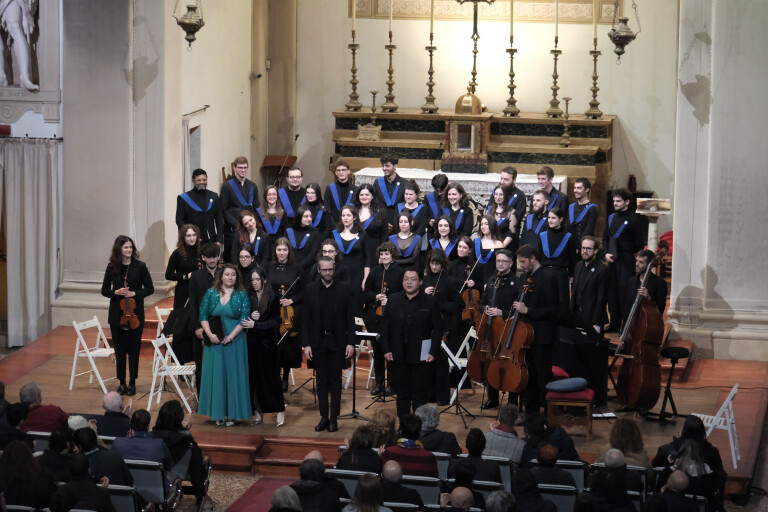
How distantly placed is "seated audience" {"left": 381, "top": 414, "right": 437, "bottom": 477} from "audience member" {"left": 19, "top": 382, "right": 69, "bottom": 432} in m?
2.54

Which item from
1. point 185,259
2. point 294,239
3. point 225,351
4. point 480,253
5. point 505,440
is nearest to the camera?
point 505,440

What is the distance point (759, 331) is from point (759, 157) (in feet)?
6.03

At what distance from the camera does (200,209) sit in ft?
43.7

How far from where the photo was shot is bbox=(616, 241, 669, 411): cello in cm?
1046

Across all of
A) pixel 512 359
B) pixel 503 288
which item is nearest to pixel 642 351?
pixel 512 359

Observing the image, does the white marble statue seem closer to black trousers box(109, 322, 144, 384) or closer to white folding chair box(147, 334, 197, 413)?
black trousers box(109, 322, 144, 384)

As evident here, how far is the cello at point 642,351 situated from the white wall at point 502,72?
7793mm

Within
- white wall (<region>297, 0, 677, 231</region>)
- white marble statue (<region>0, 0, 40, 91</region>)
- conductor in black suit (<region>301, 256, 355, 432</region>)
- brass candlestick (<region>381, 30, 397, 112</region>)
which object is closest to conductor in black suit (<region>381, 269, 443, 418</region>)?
conductor in black suit (<region>301, 256, 355, 432</region>)

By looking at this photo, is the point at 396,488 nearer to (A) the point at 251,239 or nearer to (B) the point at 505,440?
(B) the point at 505,440

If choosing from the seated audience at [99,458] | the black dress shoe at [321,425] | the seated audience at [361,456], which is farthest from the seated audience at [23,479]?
the black dress shoe at [321,425]

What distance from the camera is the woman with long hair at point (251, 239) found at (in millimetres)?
12070

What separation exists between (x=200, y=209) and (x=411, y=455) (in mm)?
5800

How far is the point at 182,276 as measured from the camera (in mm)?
11703

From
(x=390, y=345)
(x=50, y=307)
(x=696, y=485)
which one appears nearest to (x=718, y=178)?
(x=390, y=345)
